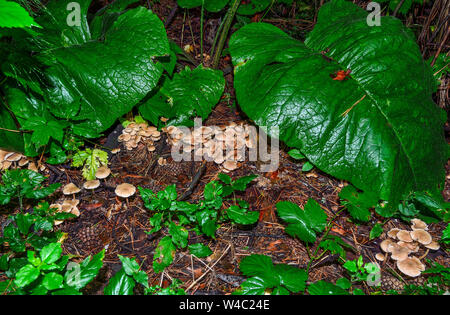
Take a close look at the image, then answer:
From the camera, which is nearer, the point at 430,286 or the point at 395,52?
the point at 430,286

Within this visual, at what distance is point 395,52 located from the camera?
7.45 ft

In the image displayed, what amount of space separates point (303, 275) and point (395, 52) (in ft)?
5.78

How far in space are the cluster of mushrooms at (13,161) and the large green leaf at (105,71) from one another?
0.56 meters

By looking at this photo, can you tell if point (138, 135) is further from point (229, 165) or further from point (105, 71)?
point (229, 165)

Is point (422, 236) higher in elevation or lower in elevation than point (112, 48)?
lower

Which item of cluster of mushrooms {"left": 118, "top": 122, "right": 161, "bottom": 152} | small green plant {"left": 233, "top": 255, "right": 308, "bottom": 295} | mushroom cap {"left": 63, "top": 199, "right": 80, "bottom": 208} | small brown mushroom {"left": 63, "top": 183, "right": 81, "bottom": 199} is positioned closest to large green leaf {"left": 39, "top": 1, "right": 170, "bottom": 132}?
cluster of mushrooms {"left": 118, "top": 122, "right": 161, "bottom": 152}

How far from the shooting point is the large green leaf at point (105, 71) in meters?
2.40

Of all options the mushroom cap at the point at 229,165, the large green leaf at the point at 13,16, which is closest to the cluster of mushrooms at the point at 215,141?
the mushroom cap at the point at 229,165

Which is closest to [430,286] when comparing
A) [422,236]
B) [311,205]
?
[422,236]

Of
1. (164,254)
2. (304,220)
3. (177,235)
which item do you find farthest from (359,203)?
(164,254)

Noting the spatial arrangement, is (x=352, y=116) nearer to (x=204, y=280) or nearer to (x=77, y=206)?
(x=204, y=280)

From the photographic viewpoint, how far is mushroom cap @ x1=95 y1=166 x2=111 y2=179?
2482 millimetres

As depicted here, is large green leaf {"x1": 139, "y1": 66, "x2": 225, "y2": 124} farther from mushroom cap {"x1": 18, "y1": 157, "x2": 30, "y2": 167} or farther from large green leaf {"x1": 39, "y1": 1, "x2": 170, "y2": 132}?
mushroom cap {"x1": 18, "y1": 157, "x2": 30, "y2": 167}

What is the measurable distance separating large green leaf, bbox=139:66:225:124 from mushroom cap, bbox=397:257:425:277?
6.47ft
